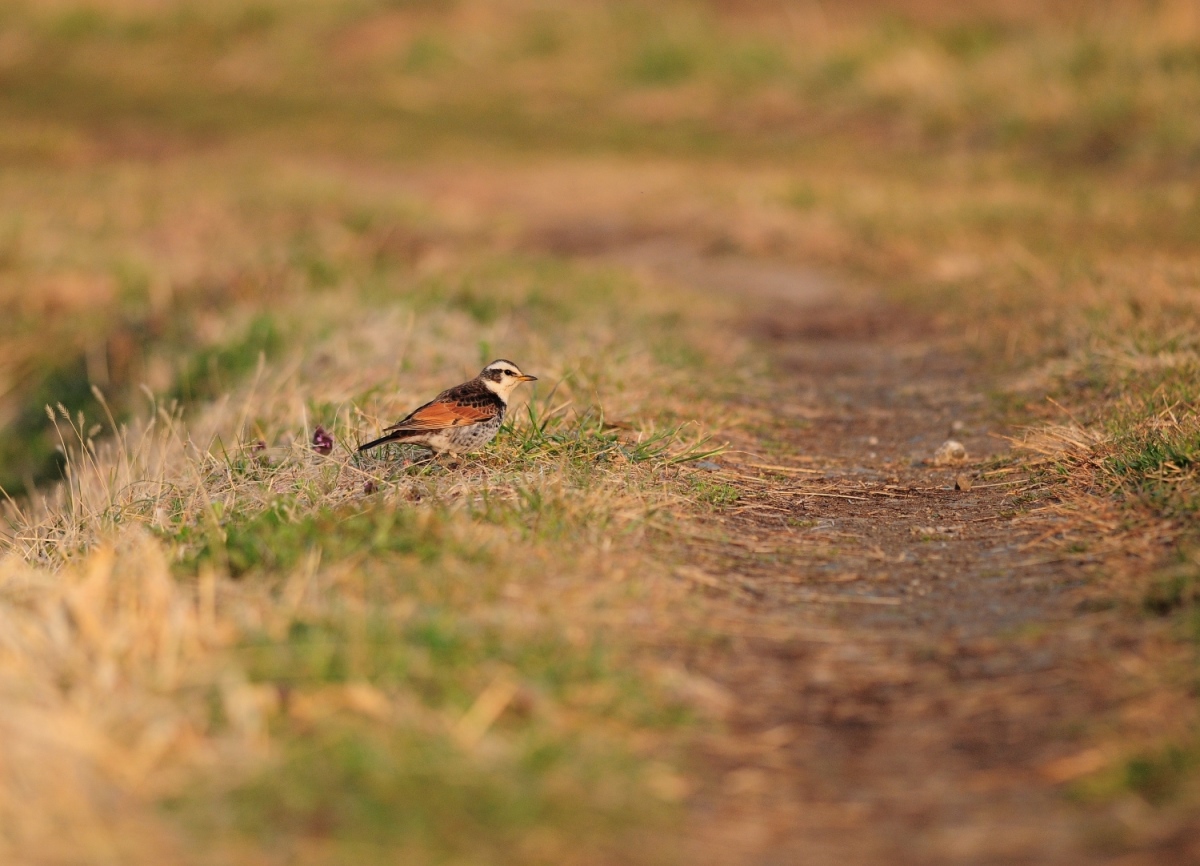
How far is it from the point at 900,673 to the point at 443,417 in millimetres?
2346

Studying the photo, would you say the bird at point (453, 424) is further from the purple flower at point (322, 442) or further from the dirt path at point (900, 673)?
the dirt path at point (900, 673)

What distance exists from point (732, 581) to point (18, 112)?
20.9 meters

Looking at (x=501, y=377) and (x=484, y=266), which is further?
(x=484, y=266)

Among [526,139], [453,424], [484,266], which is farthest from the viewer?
[526,139]

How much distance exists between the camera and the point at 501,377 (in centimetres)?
622

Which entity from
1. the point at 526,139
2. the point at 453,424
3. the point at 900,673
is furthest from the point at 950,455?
the point at 526,139

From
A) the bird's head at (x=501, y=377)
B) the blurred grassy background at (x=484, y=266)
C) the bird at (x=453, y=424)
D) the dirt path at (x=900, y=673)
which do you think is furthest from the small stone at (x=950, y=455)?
the bird at (x=453, y=424)

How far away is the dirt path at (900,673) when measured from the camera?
10.4 ft

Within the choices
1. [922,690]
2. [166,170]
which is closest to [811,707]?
[922,690]

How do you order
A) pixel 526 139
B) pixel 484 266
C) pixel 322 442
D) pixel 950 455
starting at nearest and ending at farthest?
pixel 322 442 → pixel 950 455 → pixel 484 266 → pixel 526 139

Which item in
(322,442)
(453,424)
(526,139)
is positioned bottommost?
(526,139)

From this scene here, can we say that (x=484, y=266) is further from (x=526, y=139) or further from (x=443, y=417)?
(x=526, y=139)

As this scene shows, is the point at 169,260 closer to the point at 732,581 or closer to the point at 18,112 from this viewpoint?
the point at 732,581

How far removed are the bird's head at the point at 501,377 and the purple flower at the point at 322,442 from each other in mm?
698
